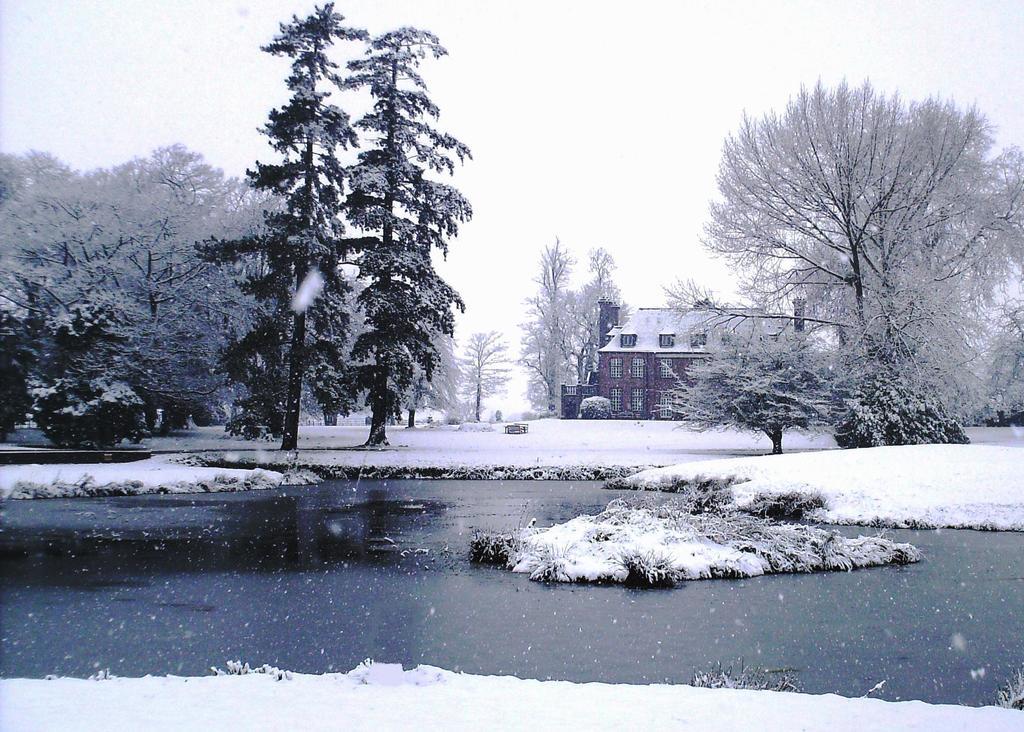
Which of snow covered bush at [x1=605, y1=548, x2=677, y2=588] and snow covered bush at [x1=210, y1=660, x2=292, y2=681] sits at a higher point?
snow covered bush at [x1=210, y1=660, x2=292, y2=681]

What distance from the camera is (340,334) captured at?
33.6 meters

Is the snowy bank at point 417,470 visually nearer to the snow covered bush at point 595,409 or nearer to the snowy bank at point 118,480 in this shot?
the snowy bank at point 118,480

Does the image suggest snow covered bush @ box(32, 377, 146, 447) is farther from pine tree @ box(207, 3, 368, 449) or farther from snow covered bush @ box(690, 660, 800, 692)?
snow covered bush @ box(690, 660, 800, 692)

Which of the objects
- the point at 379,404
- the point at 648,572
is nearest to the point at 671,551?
the point at 648,572

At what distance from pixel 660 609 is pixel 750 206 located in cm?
2502

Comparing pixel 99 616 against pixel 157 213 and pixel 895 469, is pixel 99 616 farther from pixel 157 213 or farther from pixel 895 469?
pixel 157 213

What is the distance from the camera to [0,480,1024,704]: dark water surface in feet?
21.4

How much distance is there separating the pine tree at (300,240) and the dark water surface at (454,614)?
1645cm

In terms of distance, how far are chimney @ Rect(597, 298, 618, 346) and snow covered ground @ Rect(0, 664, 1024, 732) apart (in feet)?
200

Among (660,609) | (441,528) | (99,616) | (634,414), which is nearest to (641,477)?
(441,528)

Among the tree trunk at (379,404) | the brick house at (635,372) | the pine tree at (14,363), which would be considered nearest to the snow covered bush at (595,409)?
the brick house at (635,372)

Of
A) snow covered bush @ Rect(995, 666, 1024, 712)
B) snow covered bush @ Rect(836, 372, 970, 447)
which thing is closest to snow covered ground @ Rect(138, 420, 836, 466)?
snow covered bush @ Rect(836, 372, 970, 447)

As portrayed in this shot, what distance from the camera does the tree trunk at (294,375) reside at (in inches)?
1172

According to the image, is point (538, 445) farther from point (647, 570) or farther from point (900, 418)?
point (647, 570)
